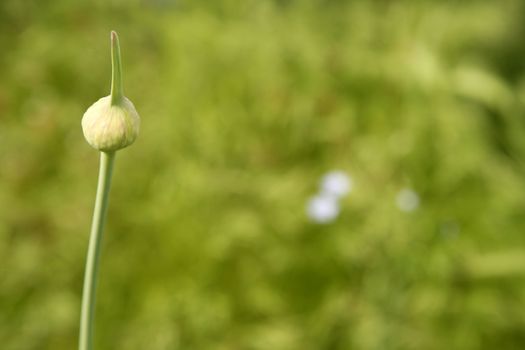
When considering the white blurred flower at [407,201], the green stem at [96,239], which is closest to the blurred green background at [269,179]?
the white blurred flower at [407,201]

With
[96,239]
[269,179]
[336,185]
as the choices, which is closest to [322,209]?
[336,185]

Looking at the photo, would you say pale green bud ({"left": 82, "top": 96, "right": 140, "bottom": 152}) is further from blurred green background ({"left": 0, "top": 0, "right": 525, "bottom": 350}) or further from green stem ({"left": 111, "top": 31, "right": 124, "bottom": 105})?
blurred green background ({"left": 0, "top": 0, "right": 525, "bottom": 350})

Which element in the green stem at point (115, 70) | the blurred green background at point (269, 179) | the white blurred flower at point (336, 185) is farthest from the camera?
the white blurred flower at point (336, 185)

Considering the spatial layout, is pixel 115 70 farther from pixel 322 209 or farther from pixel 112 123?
pixel 322 209

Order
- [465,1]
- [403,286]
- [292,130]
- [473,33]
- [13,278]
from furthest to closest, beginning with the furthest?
[465,1] → [473,33] → [292,130] → [13,278] → [403,286]

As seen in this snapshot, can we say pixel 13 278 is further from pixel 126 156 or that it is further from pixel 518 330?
pixel 518 330

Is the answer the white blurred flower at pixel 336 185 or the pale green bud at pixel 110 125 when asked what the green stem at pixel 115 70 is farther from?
the white blurred flower at pixel 336 185

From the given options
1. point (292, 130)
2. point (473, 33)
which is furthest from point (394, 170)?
point (473, 33)

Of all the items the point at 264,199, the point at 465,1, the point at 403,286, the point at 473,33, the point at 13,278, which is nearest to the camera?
the point at 403,286
